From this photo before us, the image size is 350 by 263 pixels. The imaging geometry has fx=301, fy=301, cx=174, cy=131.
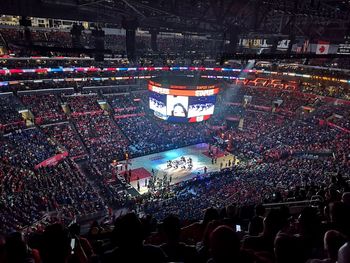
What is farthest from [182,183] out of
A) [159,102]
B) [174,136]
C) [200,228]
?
[200,228]

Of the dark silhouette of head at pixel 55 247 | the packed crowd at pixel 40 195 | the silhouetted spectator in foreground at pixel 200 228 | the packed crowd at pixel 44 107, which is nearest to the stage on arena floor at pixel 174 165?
the packed crowd at pixel 40 195

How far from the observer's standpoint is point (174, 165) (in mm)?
29391

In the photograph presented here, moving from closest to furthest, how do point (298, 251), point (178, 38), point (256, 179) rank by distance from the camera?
point (298, 251) → point (256, 179) → point (178, 38)

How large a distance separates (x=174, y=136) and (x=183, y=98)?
658 centimetres

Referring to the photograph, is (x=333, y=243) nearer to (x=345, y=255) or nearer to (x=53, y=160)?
(x=345, y=255)

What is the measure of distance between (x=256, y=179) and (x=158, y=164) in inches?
465

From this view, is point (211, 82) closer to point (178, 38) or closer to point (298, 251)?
point (178, 38)

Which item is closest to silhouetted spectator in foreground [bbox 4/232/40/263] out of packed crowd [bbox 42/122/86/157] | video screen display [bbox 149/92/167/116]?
packed crowd [bbox 42/122/86/157]

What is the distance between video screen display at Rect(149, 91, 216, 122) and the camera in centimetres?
3045

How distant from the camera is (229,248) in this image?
2.50 m

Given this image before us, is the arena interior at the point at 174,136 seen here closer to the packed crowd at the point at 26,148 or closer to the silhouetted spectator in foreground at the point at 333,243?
the silhouetted spectator in foreground at the point at 333,243

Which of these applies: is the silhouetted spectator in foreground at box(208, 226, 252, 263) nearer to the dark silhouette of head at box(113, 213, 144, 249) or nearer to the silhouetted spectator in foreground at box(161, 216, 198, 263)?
the dark silhouette of head at box(113, 213, 144, 249)

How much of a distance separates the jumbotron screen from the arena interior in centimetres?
15

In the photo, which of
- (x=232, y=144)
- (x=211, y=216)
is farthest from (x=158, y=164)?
(x=211, y=216)
